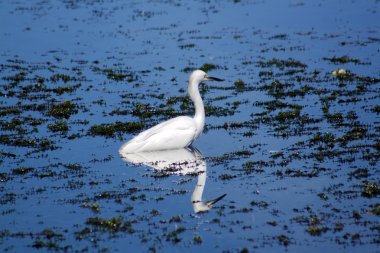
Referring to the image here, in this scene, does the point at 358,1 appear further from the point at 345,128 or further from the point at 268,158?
the point at 268,158

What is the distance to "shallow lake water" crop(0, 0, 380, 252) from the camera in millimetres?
13664

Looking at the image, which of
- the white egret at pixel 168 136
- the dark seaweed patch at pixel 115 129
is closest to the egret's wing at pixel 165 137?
the white egret at pixel 168 136

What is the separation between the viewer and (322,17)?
36.8 m

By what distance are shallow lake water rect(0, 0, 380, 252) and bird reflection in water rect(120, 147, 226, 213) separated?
0.20ft

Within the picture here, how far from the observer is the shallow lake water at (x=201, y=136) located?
13.7 metres

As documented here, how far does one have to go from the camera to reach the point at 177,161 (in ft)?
60.1

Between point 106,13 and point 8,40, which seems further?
point 106,13

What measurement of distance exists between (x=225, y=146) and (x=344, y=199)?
4758 mm

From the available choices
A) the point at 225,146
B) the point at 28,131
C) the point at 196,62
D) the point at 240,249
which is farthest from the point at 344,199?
the point at 196,62

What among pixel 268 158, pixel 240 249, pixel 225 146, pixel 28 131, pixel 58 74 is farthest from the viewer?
pixel 58 74

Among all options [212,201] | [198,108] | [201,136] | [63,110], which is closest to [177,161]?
[198,108]

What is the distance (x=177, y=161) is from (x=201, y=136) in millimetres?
2104

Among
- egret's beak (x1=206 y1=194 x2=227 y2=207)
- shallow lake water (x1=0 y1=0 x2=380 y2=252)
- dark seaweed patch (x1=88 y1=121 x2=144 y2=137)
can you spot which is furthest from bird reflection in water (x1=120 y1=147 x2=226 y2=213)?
dark seaweed patch (x1=88 y1=121 x2=144 y2=137)

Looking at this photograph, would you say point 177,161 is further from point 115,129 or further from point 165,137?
point 115,129
